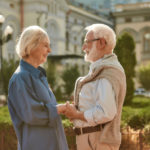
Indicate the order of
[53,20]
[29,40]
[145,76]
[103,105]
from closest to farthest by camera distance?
[103,105] → [29,40] → [53,20] → [145,76]

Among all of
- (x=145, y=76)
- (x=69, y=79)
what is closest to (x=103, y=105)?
(x=69, y=79)

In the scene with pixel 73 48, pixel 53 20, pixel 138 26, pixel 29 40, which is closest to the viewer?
pixel 29 40

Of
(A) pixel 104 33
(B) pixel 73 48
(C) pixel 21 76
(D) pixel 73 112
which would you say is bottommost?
(B) pixel 73 48

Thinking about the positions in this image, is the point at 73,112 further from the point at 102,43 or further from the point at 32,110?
the point at 102,43

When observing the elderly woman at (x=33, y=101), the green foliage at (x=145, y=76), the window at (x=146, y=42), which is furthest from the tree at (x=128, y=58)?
the window at (x=146, y=42)

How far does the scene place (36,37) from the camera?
216cm

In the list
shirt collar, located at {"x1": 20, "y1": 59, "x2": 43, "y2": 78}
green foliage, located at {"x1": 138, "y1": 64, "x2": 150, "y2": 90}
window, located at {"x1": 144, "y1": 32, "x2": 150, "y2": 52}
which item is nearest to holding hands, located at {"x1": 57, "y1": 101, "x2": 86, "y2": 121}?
shirt collar, located at {"x1": 20, "y1": 59, "x2": 43, "y2": 78}

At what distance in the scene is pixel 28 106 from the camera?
81.1 inches

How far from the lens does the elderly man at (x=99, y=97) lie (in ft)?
6.76

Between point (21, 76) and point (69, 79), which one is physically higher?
point (21, 76)

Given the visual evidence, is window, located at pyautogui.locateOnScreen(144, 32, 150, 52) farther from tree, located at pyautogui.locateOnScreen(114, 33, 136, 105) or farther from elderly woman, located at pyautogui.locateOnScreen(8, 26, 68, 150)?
elderly woman, located at pyautogui.locateOnScreen(8, 26, 68, 150)

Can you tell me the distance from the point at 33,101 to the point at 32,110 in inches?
2.3

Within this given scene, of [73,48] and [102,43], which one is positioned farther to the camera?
[73,48]

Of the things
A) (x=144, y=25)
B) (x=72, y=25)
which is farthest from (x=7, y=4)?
(x=144, y=25)
